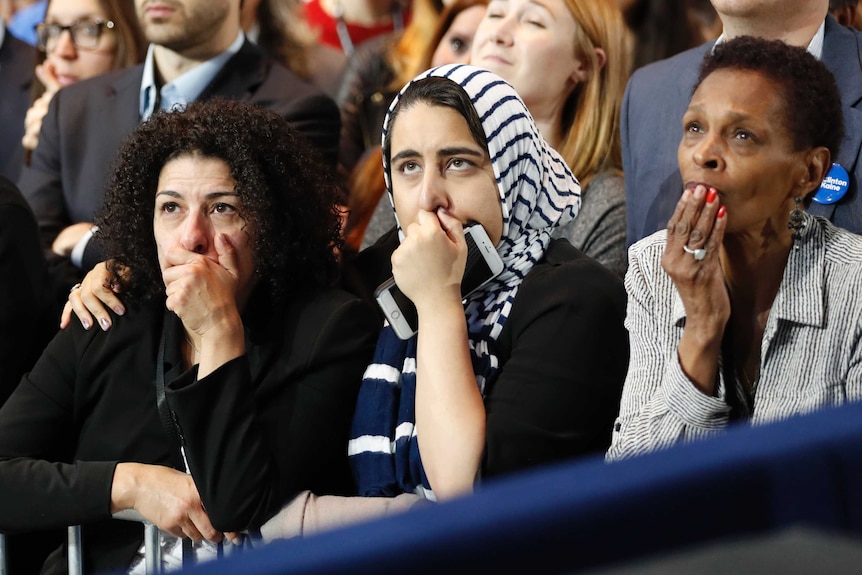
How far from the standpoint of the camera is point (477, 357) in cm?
206

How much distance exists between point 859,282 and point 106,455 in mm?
1410

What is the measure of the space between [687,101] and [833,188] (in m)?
0.48

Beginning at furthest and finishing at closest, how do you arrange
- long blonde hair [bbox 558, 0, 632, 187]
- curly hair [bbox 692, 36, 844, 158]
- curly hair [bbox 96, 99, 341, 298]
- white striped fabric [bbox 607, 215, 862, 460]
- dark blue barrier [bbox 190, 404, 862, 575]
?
long blonde hair [bbox 558, 0, 632, 187]
curly hair [bbox 96, 99, 341, 298]
curly hair [bbox 692, 36, 844, 158]
white striped fabric [bbox 607, 215, 862, 460]
dark blue barrier [bbox 190, 404, 862, 575]

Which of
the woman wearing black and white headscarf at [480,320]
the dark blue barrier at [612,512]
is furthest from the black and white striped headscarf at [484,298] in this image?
the dark blue barrier at [612,512]

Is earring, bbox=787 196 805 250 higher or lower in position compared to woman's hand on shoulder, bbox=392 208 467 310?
lower

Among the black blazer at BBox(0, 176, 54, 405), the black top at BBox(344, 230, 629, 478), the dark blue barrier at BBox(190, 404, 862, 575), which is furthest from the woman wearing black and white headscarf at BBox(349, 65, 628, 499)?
the dark blue barrier at BBox(190, 404, 862, 575)

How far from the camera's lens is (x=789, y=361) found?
6.09 ft

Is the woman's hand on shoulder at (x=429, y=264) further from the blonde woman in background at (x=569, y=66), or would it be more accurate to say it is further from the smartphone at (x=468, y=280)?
the blonde woman in background at (x=569, y=66)

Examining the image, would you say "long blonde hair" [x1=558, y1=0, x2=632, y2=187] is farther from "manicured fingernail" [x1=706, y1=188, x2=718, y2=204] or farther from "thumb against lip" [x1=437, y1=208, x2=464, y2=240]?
"manicured fingernail" [x1=706, y1=188, x2=718, y2=204]

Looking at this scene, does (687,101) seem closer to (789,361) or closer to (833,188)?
(833,188)

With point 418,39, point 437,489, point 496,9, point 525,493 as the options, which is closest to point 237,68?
point 418,39

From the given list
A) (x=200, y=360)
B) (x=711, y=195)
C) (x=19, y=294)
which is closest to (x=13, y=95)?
(x=19, y=294)

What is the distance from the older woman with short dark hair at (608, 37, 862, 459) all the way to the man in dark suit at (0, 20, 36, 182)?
117 inches

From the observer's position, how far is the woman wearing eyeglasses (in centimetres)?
398
